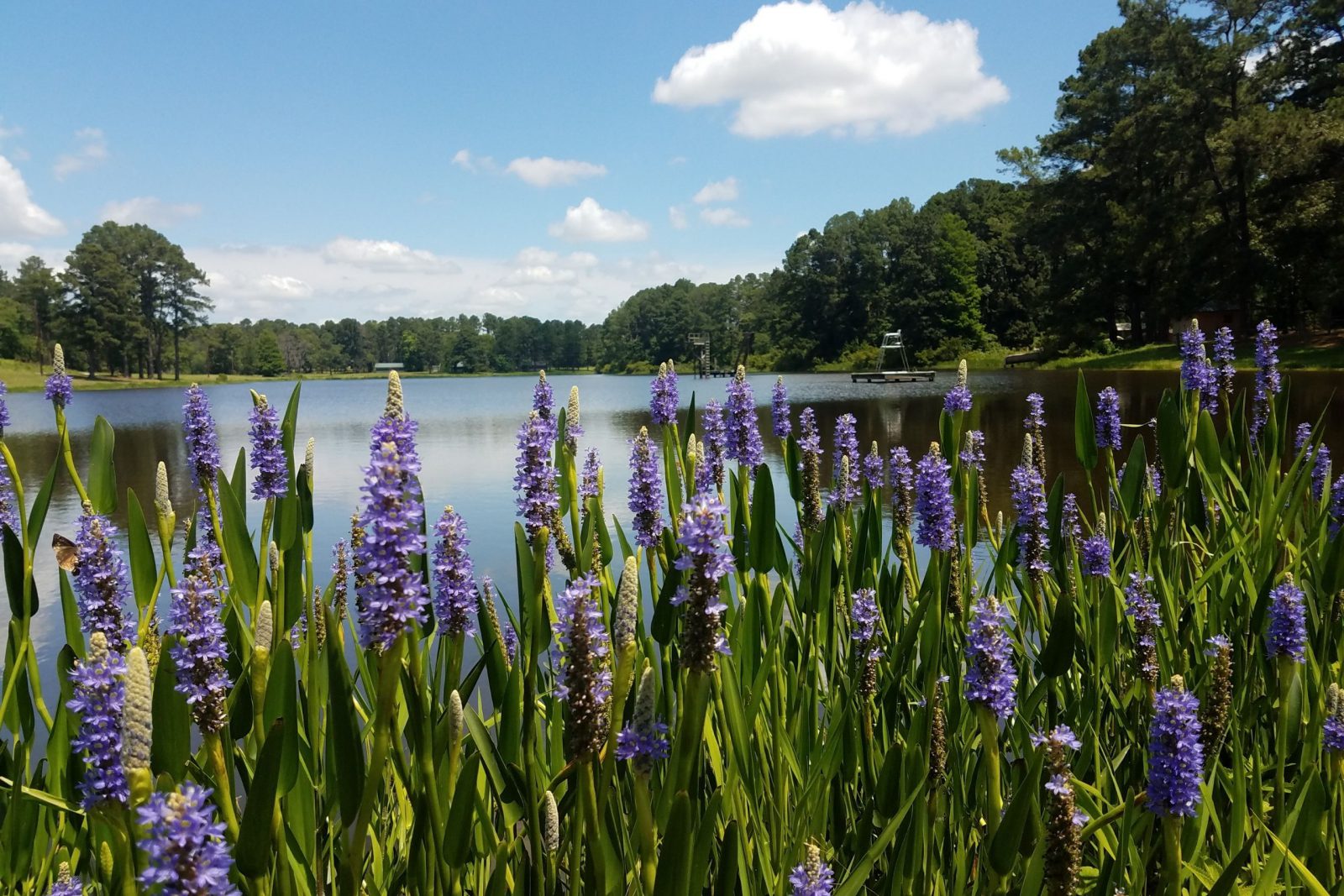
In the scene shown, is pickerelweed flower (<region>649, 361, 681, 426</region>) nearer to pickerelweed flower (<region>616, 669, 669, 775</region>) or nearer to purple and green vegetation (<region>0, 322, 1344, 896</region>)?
purple and green vegetation (<region>0, 322, 1344, 896</region>)

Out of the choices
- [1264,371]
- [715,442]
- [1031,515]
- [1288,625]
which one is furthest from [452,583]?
[1264,371]

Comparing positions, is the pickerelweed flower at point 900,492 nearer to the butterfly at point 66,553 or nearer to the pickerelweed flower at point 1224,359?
the pickerelweed flower at point 1224,359

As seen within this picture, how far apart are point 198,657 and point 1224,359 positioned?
4.85 m

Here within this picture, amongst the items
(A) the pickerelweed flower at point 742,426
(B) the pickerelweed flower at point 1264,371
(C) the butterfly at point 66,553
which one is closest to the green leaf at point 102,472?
(C) the butterfly at point 66,553

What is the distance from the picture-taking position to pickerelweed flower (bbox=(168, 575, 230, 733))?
1452 mm

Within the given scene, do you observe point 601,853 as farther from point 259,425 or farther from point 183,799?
point 259,425

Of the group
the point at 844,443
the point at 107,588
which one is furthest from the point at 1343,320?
the point at 107,588

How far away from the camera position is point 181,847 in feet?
3.33

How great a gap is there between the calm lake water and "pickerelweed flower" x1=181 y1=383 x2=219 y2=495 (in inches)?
105

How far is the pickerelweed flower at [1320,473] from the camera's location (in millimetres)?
4508

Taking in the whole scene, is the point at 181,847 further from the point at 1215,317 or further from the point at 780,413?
the point at 1215,317

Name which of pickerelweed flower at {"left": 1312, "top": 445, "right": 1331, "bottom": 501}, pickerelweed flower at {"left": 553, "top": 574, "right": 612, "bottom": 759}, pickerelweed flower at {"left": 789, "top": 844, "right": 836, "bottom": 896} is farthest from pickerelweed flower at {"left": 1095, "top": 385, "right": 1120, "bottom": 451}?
Answer: pickerelweed flower at {"left": 553, "top": 574, "right": 612, "bottom": 759}

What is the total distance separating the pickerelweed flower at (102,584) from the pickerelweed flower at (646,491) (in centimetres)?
141

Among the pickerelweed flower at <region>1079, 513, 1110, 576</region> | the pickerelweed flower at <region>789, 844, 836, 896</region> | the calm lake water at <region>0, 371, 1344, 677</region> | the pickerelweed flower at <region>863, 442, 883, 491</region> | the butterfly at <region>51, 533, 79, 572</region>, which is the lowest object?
the calm lake water at <region>0, 371, 1344, 677</region>
